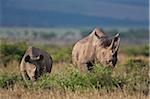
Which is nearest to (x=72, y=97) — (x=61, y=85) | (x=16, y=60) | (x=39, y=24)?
(x=61, y=85)

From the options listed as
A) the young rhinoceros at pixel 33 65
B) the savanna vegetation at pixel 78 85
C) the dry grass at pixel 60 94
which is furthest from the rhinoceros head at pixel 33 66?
the dry grass at pixel 60 94

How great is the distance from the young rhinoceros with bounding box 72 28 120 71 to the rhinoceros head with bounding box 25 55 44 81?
1.08 meters

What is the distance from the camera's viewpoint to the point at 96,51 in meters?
17.0

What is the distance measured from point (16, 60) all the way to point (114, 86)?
27.7ft

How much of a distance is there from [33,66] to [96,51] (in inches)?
63.1

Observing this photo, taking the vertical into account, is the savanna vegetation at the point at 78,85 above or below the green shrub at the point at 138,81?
above

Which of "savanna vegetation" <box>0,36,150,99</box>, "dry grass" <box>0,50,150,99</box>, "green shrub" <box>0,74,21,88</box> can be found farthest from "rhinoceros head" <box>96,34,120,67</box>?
"green shrub" <box>0,74,21,88</box>

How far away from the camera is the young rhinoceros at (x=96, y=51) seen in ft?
53.3

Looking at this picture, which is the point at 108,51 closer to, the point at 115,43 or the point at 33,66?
the point at 115,43

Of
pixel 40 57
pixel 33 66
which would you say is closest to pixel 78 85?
pixel 33 66

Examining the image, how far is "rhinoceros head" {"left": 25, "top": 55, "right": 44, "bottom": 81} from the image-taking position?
A: 16.9 metres

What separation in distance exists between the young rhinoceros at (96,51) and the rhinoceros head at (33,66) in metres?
1.08

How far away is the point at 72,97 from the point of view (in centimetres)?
1483

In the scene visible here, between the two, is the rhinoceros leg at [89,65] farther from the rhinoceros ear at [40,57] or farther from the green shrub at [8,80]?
the green shrub at [8,80]
